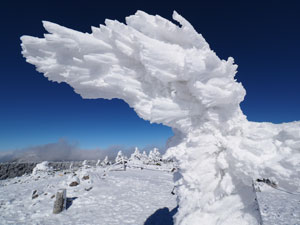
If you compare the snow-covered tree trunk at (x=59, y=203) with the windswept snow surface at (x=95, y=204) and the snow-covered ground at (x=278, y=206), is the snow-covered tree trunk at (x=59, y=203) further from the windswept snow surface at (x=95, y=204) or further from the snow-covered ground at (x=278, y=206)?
the snow-covered ground at (x=278, y=206)

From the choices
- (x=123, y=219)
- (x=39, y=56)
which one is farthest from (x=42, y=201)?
(x=39, y=56)

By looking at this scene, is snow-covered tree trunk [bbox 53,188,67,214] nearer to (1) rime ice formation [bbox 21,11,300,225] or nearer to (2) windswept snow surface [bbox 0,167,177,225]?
(2) windswept snow surface [bbox 0,167,177,225]

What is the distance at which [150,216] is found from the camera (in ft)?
30.3

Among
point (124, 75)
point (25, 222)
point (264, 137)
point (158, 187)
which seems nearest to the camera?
point (264, 137)

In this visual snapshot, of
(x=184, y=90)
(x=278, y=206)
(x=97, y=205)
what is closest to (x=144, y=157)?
(x=97, y=205)

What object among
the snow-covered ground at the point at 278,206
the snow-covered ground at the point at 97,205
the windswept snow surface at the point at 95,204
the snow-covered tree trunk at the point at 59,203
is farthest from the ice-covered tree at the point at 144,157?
the snow-covered ground at the point at 278,206

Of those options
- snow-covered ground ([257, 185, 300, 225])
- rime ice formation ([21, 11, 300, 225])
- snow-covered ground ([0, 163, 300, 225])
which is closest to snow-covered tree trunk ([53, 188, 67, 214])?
snow-covered ground ([0, 163, 300, 225])

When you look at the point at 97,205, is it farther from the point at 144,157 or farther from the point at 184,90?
the point at 144,157

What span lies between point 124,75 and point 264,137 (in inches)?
91.5

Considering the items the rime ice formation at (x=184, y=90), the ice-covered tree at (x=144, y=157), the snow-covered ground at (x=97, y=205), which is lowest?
the snow-covered ground at (x=97, y=205)

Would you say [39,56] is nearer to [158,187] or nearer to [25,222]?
[25,222]

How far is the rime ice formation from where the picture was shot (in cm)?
260

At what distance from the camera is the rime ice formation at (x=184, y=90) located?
260 centimetres

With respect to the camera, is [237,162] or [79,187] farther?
[79,187]
